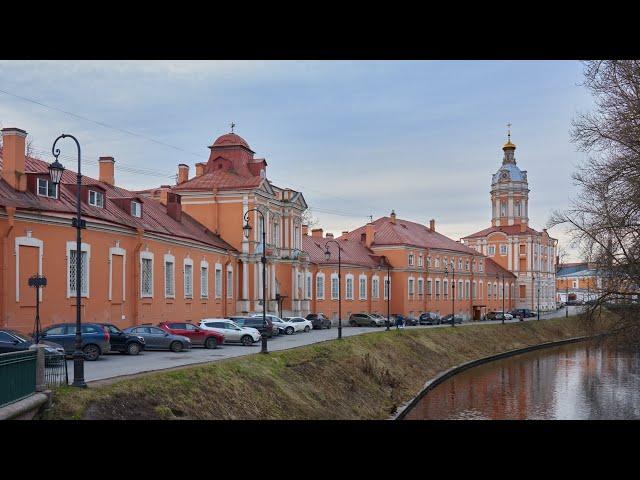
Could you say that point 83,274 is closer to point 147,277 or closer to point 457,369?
point 147,277

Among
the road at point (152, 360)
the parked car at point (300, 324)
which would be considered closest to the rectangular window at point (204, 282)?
the parked car at point (300, 324)

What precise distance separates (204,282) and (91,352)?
17.1 meters

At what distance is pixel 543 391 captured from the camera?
36.5 m

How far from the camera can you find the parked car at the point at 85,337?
71.7 feet

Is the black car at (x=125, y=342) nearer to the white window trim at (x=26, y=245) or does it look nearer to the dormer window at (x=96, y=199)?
the white window trim at (x=26, y=245)

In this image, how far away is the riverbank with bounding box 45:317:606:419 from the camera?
1545cm

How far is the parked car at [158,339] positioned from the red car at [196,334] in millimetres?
1979

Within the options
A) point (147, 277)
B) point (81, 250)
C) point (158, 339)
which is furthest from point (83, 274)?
point (147, 277)

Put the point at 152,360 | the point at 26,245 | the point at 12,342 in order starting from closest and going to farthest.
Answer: the point at 12,342
the point at 152,360
the point at 26,245

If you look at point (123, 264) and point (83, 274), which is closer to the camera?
point (83, 274)

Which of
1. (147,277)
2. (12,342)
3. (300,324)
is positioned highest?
(147,277)

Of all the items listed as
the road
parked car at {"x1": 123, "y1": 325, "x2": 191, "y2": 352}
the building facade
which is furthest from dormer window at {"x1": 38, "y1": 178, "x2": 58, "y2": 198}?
the building facade
